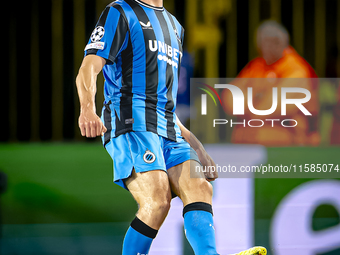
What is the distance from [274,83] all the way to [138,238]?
6.15ft

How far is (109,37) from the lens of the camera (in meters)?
1.65

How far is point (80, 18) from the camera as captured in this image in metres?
3.04

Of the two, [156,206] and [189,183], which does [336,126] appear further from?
[156,206]

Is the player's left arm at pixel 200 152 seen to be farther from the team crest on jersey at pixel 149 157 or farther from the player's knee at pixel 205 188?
the team crest on jersey at pixel 149 157

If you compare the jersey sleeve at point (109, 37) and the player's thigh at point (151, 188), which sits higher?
the jersey sleeve at point (109, 37)

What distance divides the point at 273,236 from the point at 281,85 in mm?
1072

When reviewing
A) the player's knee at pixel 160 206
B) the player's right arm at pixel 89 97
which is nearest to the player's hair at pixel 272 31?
the player's right arm at pixel 89 97

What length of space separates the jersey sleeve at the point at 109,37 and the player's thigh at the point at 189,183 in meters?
0.51

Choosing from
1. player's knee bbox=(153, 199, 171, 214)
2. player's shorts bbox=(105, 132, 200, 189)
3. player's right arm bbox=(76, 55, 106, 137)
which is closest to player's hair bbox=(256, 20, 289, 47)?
player's shorts bbox=(105, 132, 200, 189)

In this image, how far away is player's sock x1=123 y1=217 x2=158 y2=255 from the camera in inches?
63.1

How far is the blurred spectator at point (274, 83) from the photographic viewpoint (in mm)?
3082

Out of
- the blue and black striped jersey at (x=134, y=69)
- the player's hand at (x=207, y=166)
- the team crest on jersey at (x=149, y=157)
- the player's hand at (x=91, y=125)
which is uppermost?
the blue and black striped jersey at (x=134, y=69)

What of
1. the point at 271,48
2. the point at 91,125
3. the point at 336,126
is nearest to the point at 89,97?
the point at 91,125

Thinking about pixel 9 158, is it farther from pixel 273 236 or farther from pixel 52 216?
pixel 273 236
